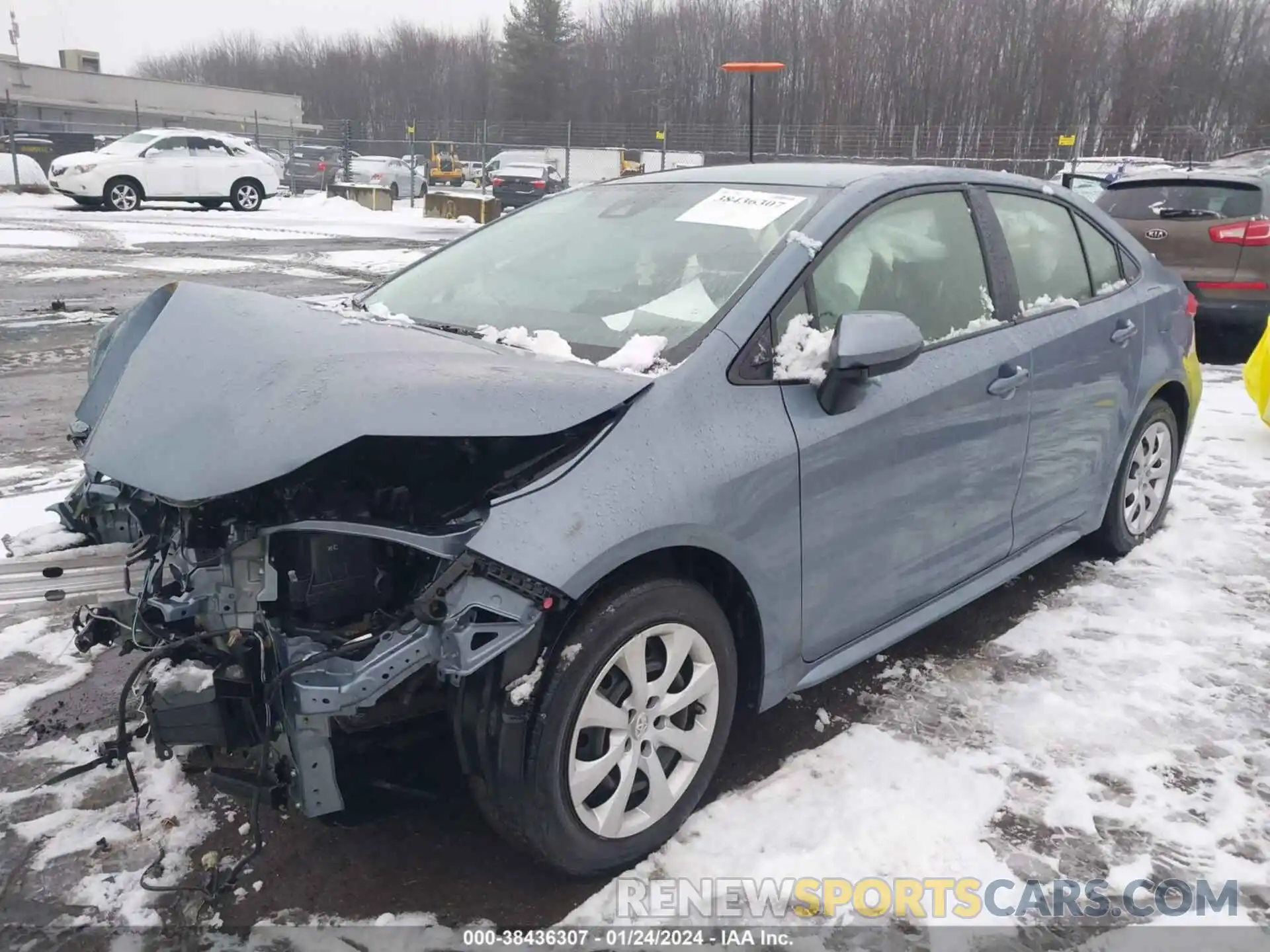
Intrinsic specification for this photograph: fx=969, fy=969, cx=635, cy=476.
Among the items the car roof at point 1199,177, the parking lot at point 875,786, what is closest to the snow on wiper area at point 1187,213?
the car roof at point 1199,177

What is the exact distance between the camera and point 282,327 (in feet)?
8.28

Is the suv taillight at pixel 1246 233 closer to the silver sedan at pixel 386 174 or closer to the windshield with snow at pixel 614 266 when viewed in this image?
the windshield with snow at pixel 614 266

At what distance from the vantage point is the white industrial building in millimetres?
52000

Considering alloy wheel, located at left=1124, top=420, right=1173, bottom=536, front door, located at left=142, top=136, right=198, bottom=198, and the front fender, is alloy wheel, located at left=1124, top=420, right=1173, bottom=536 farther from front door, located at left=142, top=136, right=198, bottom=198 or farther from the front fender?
front door, located at left=142, top=136, right=198, bottom=198

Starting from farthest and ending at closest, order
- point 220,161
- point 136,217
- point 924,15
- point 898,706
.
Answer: point 924,15
point 220,161
point 136,217
point 898,706

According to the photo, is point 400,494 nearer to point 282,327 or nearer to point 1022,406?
point 282,327

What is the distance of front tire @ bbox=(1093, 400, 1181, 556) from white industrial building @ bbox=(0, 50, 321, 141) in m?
51.7

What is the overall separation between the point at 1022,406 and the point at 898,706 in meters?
1.12

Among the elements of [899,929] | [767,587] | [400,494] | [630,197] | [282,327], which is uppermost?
[630,197]

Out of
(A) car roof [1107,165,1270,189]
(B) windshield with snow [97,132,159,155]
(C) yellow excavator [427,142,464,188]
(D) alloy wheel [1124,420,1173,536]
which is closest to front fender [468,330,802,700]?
(D) alloy wheel [1124,420,1173,536]

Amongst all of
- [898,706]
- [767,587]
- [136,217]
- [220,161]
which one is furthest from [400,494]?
[220,161]

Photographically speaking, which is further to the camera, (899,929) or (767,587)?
(767,587)

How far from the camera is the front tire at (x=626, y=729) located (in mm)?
2172

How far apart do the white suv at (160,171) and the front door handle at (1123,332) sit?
22.2 m
